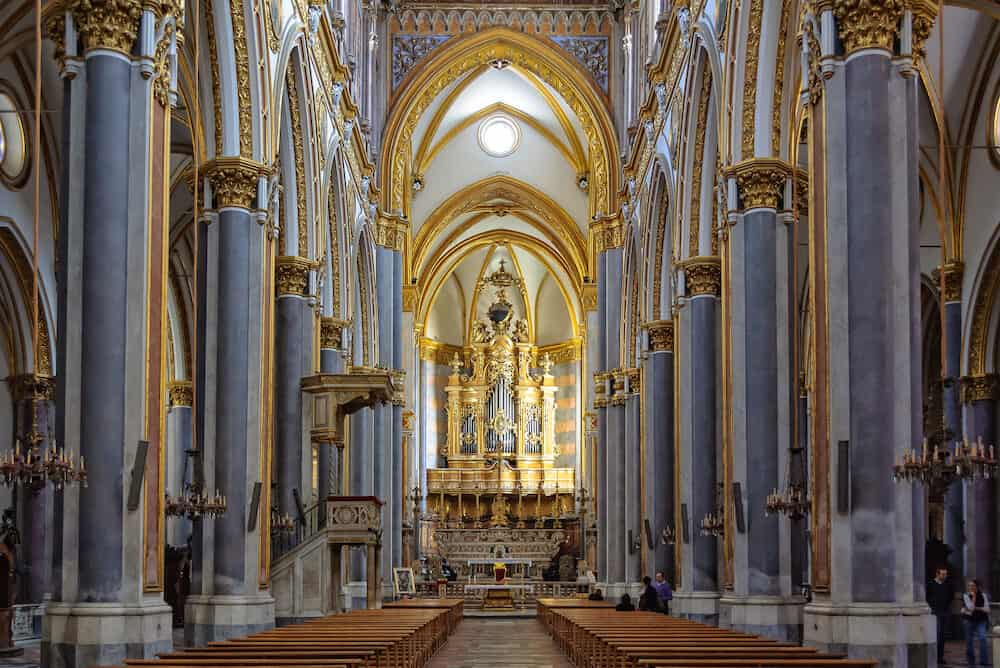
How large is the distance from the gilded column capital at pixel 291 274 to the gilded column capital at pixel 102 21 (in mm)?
9841

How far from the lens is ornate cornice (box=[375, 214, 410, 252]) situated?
117 ft

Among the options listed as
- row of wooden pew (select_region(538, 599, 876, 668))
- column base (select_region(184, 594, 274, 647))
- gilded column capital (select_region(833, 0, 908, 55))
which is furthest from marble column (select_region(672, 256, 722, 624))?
gilded column capital (select_region(833, 0, 908, 55))

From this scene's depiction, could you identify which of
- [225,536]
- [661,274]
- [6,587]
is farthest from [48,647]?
[661,274]

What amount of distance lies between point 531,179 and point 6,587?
26809 mm

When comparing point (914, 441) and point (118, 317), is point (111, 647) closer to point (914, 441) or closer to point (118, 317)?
point (118, 317)

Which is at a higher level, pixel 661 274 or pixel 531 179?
pixel 531 179

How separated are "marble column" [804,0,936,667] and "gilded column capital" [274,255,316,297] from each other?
11.1 m

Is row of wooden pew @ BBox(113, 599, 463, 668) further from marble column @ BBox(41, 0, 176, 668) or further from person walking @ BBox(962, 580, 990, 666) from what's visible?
person walking @ BBox(962, 580, 990, 666)

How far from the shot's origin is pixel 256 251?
732 inches

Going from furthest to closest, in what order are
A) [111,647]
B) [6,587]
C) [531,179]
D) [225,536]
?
[531,179] < [6,587] < [225,536] < [111,647]

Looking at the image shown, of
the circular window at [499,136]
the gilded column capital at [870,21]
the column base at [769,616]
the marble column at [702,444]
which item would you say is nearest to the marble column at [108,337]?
the gilded column capital at [870,21]

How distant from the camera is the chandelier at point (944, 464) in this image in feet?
35.3

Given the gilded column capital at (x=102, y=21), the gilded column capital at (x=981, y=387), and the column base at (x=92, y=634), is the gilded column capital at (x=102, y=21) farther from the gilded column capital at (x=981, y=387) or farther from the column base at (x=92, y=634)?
the gilded column capital at (x=981, y=387)

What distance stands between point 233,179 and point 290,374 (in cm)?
509
